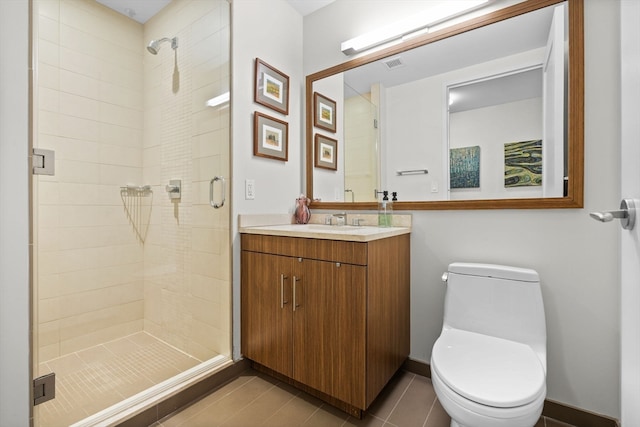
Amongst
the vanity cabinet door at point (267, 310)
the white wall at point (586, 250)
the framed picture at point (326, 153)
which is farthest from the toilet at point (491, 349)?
the framed picture at point (326, 153)

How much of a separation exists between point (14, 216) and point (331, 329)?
1.29m

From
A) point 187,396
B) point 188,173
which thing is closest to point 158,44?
point 188,173

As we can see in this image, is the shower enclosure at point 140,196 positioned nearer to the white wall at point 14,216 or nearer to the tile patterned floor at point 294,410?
the tile patterned floor at point 294,410

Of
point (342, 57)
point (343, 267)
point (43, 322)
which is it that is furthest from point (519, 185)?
point (43, 322)

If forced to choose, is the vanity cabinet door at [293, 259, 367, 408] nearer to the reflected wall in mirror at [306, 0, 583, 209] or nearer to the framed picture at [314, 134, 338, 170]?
the reflected wall in mirror at [306, 0, 583, 209]

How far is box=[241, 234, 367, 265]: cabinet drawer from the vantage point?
1362mm

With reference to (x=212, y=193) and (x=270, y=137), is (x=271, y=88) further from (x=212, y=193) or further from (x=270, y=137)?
(x=212, y=193)

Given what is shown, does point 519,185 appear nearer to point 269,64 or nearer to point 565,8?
point 565,8

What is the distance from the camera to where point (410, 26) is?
71.1 inches

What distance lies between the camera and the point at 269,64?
207 centimetres

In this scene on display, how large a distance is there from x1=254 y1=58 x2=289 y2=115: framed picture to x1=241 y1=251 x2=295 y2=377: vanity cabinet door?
40.3 inches

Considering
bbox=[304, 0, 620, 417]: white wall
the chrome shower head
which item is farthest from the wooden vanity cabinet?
the chrome shower head

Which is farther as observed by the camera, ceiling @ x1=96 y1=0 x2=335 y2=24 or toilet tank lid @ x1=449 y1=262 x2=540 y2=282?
ceiling @ x1=96 y1=0 x2=335 y2=24

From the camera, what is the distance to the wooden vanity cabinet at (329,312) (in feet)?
4.48
